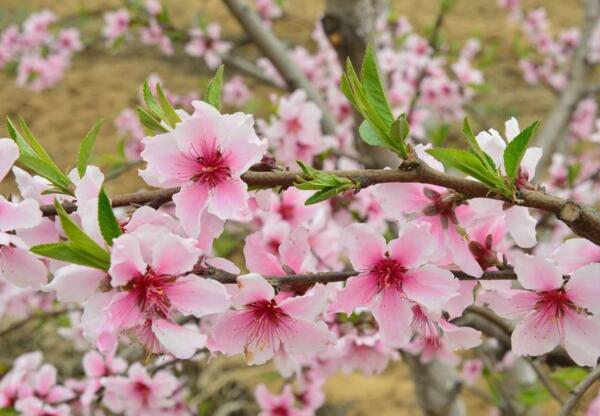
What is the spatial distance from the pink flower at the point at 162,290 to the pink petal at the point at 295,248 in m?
0.16

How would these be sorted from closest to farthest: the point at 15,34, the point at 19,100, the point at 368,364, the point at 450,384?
the point at 368,364 → the point at 450,384 → the point at 15,34 → the point at 19,100

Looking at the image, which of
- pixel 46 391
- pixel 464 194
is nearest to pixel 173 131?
pixel 464 194

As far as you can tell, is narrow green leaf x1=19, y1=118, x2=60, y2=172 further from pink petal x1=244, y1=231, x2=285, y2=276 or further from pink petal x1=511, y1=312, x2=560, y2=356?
pink petal x1=511, y1=312, x2=560, y2=356

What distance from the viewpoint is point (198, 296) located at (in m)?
0.61

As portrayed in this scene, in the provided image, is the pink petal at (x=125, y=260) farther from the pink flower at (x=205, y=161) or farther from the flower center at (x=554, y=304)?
the flower center at (x=554, y=304)

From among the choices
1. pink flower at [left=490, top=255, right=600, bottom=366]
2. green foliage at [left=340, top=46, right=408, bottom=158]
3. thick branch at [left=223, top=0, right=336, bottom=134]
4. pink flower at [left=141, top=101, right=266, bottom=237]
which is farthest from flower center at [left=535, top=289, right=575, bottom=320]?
thick branch at [left=223, top=0, right=336, bottom=134]

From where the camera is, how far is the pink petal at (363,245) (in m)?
0.68

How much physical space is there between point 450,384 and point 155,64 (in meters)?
5.43

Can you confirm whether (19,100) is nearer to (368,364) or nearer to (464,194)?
(368,364)

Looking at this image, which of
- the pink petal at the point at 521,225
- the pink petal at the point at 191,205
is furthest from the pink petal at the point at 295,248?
the pink petal at the point at 521,225

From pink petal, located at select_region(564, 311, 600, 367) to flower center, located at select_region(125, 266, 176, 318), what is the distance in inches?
16.0

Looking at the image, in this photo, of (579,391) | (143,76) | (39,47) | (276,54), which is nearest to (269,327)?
(579,391)

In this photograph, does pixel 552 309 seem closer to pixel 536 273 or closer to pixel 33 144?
pixel 536 273

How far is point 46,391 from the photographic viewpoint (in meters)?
1.42
